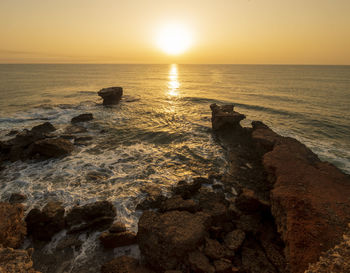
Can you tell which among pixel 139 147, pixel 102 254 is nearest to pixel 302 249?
pixel 102 254

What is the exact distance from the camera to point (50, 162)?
12.1 meters

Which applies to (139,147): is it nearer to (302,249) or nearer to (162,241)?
(162,241)

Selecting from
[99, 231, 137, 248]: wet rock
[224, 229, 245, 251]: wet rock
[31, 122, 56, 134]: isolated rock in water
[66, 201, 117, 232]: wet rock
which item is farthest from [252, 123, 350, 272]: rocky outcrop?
[31, 122, 56, 134]: isolated rock in water

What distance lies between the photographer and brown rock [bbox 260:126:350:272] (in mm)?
5020

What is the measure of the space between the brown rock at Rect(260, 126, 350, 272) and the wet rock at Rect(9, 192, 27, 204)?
11190 mm

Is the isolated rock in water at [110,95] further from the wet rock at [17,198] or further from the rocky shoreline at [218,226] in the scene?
the rocky shoreline at [218,226]

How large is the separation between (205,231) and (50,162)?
11154 millimetres

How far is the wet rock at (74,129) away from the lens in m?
17.0

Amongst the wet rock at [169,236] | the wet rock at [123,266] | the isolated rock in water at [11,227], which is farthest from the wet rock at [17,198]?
the wet rock at [169,236]

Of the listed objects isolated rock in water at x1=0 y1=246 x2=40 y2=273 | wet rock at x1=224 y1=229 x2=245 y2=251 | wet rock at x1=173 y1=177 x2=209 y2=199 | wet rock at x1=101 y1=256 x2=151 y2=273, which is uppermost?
isolated rock in water at x1=0 y1=246 x2=40 y2=273

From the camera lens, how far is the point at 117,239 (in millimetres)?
6559

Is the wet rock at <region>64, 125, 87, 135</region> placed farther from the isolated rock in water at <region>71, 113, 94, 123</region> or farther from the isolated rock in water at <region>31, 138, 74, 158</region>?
the isolated rock in water at <region>31, 138, 74, 158</region>

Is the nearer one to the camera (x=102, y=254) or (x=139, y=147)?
(x=102, y=254)

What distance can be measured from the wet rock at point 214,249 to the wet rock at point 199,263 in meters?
0.20
